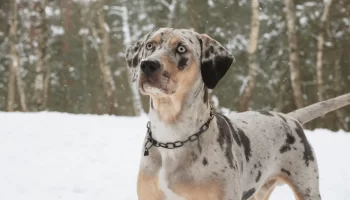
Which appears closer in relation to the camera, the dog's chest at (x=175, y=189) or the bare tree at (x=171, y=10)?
the dog's chest at (x=175, y=189)

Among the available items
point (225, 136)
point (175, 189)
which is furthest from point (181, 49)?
point (175, 189)

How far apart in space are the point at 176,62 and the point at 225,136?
72cm

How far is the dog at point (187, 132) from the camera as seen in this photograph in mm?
3250

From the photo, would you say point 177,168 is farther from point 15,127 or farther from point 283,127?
point 15,127

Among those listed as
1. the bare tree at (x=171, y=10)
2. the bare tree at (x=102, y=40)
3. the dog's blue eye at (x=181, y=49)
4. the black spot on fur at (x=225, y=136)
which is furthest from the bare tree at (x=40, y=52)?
the dog's blue eye at (x=181, y=49)

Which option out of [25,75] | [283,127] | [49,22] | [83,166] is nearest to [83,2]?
[49,22]

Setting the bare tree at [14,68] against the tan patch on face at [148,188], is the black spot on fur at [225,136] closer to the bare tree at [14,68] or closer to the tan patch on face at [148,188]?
the tan patch on face at [148,188]

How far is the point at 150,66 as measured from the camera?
10.5 ft

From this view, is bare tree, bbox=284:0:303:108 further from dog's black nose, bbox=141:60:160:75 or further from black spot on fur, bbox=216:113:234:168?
dog's black nose, bbox=141:60:160:75

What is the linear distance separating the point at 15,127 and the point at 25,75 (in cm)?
1331

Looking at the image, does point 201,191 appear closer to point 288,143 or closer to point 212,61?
point 212,61

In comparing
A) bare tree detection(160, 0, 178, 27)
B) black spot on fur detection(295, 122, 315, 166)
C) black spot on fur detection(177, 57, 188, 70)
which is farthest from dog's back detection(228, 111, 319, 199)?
bare tree detection(160, 0, 178, 27)

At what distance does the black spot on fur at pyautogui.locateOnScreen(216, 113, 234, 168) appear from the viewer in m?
3.46

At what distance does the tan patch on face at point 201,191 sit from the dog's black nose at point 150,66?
32.5 inches
